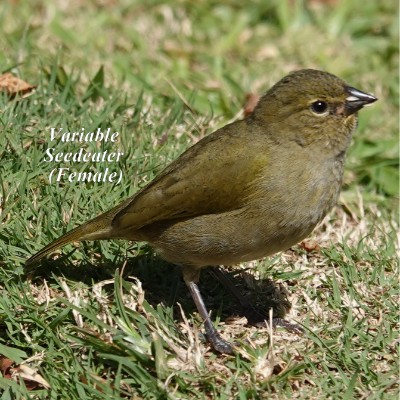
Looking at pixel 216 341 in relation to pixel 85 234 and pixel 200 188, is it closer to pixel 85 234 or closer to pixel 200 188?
pixel 200 188

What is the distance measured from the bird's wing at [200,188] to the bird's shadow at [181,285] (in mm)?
342

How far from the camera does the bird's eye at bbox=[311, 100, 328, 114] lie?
4875mm

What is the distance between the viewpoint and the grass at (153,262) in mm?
4488

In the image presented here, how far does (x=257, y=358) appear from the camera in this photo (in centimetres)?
457

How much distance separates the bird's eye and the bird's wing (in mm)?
386

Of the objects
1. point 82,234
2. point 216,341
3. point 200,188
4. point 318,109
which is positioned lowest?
point 216,341

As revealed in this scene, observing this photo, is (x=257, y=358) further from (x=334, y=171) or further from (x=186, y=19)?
(x=186, y=19)

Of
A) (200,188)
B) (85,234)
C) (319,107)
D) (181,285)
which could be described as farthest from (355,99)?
(85,234)

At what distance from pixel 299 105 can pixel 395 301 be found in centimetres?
127

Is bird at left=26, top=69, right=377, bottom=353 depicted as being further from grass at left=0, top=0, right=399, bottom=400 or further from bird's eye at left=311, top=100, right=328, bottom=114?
grass at left=0, top=0, right=399, bottom=400

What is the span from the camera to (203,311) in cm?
489

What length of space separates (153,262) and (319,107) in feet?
4.41

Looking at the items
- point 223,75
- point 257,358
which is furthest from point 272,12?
point 257,358

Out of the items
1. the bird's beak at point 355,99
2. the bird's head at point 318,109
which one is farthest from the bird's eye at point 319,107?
the bird's beak at point 355,99
